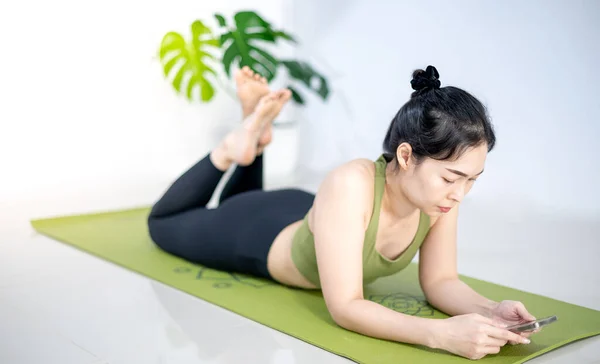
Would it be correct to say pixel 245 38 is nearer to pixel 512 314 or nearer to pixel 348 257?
pixel 348 257

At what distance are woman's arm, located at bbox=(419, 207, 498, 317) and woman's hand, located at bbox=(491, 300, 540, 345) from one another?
0.21 meters

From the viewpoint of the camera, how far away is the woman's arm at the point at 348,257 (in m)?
2.01

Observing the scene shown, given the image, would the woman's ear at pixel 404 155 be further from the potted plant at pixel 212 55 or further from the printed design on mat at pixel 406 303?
the potted plant at pixel 212 55

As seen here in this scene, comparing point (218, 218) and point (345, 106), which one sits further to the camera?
point (345, 106)

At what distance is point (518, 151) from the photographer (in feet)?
13.7

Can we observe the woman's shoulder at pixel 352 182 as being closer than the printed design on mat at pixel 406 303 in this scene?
Yes

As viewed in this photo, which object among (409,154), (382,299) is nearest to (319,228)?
(409,154)

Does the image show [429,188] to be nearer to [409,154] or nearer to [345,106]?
[409,154]

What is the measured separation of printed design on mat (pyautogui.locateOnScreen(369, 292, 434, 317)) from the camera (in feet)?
7.65

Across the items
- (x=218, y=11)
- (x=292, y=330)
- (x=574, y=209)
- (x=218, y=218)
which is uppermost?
(x=218, y=11)

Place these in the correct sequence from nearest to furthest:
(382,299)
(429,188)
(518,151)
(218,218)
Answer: (429,188)
(382,299)
(218,218)
(518,151)

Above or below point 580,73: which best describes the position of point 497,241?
below

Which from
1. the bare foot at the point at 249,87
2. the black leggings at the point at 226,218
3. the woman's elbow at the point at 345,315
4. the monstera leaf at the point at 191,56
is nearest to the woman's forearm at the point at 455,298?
the woman's elbow at the point at 345,315

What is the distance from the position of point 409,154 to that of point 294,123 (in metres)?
2.97
